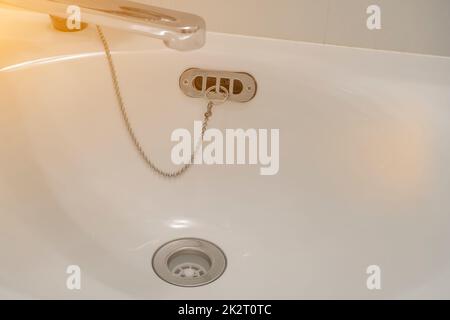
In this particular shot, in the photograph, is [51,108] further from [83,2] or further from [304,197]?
[304,197]

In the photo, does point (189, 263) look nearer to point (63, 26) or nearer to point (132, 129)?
point (132, 129)

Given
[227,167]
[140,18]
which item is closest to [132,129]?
[227,167]

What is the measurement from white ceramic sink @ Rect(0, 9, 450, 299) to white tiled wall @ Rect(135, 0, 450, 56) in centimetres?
1

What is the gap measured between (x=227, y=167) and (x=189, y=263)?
0.42ft

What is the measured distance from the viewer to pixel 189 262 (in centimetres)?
67

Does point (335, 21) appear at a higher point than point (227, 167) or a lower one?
higher

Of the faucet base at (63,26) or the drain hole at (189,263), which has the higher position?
the faucet base at (63,26)

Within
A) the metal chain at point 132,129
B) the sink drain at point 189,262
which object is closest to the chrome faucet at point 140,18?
the metal chain at point 132,129

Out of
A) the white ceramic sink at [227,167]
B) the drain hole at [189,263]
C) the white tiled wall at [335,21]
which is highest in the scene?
the white tiled wall at [335,21]

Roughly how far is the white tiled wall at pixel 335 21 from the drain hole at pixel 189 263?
0.93ft

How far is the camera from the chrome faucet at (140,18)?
45 centimetres

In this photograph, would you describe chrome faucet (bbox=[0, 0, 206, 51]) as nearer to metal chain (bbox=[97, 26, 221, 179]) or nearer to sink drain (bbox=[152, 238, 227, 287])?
metal chain (bbox=[97, 26, 221, 179])

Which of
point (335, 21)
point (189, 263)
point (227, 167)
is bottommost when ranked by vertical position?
point (189, 263)

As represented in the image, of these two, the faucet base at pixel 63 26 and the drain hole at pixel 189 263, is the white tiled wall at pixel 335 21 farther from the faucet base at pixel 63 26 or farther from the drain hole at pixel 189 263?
the drain hole at pixel 189 263
